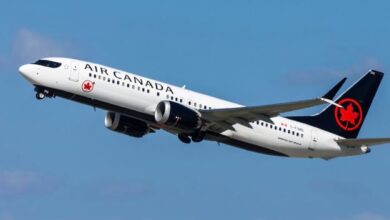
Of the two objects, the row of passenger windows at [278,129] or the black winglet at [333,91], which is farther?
the row of passenger windows at [278,129]

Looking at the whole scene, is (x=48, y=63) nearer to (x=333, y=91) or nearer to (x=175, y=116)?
(x=175, y=116)

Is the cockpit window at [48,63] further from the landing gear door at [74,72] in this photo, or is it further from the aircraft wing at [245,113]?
the aircraft wing at [245,113]

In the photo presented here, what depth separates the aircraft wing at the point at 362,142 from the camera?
249ft

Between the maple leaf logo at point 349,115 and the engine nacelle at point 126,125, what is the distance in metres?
14.2

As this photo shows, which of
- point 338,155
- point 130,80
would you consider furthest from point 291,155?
point 130,80

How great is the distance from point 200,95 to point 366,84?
48.4 ft

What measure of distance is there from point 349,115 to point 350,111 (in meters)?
0.45

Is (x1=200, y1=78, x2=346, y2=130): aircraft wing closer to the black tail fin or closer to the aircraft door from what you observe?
the aircraft door

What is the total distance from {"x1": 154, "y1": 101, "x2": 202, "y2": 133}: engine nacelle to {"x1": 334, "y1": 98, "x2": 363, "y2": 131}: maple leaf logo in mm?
13449

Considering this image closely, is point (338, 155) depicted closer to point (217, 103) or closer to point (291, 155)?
point (291, 155)

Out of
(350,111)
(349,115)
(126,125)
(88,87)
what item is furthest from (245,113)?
(350,111)

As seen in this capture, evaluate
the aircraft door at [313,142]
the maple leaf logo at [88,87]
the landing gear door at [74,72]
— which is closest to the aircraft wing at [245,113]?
the aircraft door at [313,142]

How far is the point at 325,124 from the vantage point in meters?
82.5

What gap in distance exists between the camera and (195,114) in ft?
247
